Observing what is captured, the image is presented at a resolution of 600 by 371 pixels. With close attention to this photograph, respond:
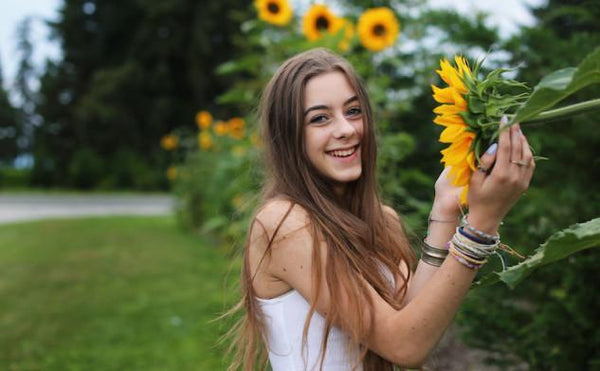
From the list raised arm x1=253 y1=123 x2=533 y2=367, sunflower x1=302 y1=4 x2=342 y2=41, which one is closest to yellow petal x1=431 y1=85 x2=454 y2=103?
raised arm x1=253 y1=123 x2=533 y2=367

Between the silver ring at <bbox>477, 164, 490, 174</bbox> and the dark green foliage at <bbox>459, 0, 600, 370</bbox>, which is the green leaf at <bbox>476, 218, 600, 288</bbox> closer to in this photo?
the silver ring at <bbox>477, 164, 490, 174</bbox>

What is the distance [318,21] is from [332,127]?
2.50 metres

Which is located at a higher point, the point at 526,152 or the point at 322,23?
the point at 322,23

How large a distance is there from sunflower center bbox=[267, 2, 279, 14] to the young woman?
2517 mm

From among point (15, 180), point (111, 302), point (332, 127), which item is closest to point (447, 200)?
point (332, 127)

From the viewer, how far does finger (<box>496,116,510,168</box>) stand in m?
0.94

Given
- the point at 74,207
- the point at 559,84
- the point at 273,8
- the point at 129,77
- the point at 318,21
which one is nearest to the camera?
the point at 559,84

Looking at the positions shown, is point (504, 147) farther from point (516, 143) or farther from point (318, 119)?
point (318, 119)

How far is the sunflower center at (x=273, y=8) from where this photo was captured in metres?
4.05

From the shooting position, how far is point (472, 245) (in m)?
1.11

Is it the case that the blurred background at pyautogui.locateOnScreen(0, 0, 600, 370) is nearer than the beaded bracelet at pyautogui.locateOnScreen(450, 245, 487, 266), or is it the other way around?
the beaded bracelet at pyautogui.locateOnScreen(450, 245, 487, 266)

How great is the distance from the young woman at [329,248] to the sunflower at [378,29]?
2.08 metres

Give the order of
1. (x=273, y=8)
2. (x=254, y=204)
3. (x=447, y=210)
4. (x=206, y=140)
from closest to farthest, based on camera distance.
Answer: (x=447, y=210) → (x=254, y=204) → (x=273, y=8) → (x=206, y=140)

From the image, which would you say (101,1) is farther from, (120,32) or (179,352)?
(179,352)
